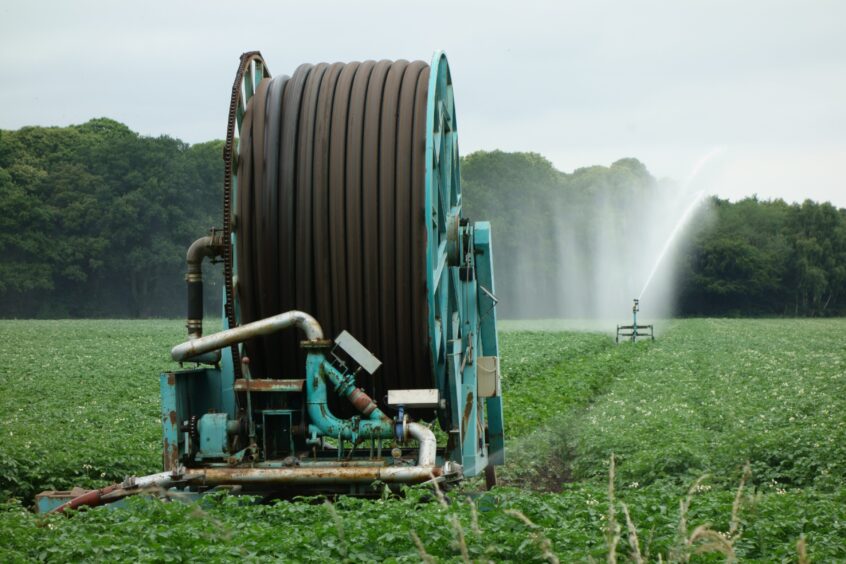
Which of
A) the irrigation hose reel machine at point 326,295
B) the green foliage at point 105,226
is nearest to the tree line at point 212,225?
the green foliage at point 105,226

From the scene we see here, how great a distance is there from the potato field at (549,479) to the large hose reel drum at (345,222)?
1255mm

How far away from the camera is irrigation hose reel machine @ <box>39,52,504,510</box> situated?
8.07 metres

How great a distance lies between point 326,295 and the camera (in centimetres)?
856

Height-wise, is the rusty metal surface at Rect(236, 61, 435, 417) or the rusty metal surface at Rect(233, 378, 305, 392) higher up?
the rusty metal surface at Rect(236, 61, 435, 417)

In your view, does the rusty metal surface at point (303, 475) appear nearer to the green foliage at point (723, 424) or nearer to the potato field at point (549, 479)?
the potato field at point (549, 479)

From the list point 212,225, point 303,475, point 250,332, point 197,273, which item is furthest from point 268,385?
point 212,225

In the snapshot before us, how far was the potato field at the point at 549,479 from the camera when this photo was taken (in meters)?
6.19

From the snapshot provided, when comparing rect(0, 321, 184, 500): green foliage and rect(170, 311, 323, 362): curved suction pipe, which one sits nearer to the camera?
rect(170, 311, 323, 362): curved suction pipe

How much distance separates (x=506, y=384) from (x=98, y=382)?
848 cm

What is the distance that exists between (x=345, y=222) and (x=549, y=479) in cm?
625

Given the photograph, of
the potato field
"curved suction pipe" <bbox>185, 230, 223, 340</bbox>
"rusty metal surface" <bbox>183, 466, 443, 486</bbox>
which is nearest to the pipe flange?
A: "rusty metal surface" <bbox>183, 466, 443, 486</bbox>

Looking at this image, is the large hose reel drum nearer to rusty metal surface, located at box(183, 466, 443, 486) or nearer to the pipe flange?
the pipe flange

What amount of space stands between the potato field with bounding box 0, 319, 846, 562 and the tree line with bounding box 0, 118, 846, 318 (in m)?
38.6

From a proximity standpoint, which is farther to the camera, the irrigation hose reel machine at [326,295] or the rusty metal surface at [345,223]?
the rusty metal surface at [345,223]
